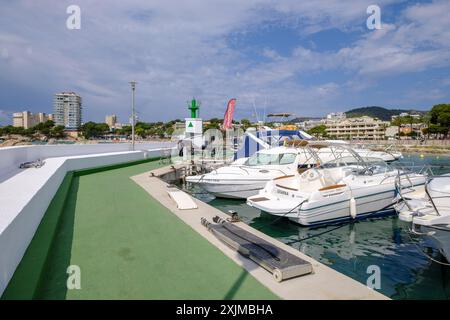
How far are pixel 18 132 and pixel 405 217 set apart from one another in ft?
304

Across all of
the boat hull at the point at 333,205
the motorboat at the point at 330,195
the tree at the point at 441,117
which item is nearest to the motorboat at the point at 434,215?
the motorboat at the point at 330,195

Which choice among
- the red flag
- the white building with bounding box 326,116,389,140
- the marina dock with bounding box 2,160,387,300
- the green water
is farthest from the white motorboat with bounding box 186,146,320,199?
the white building with bounding box 326,116,389,140

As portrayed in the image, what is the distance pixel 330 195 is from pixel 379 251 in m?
2.03

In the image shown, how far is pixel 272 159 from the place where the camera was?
13.7m

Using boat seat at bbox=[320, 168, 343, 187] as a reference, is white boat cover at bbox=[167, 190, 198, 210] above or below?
below

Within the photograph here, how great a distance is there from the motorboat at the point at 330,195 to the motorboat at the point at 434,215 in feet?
6.10

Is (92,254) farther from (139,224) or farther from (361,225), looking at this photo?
(361,225)

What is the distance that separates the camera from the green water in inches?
228

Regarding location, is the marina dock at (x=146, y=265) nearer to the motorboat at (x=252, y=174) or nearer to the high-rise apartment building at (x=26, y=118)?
the motorboat at (x=252, y=174)

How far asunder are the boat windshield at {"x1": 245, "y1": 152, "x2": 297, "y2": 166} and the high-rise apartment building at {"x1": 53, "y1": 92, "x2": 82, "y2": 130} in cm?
10460

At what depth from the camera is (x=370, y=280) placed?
6113 mm

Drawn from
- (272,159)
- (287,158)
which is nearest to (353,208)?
(287,158)

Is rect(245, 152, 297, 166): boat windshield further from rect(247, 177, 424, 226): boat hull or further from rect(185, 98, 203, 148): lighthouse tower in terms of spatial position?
rect(185, 98, 203, 148): lighthouse tower
